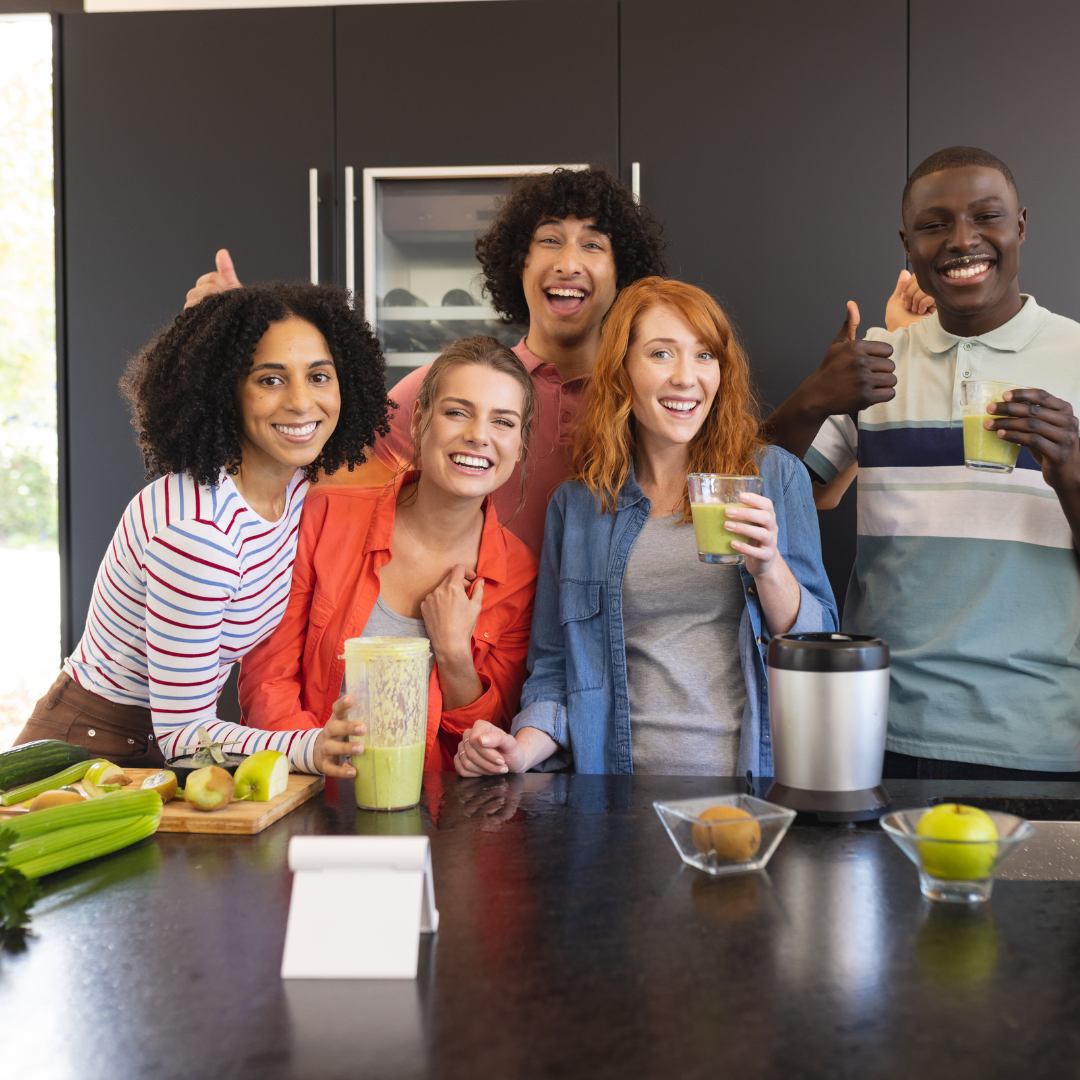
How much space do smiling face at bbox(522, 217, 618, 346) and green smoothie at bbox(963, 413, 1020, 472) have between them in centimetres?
94

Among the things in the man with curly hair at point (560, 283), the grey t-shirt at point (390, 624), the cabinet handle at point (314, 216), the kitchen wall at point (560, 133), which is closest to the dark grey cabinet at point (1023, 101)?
the kitchen wall at point (560, 133)

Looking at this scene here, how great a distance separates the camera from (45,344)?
3195mm

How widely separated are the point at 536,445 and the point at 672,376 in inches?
21.1

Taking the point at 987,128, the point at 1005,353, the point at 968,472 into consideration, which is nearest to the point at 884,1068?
the point at 968,472

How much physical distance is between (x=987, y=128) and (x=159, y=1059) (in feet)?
9.53

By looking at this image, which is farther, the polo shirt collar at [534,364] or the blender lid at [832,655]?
the polo shirt collar at [534,364]

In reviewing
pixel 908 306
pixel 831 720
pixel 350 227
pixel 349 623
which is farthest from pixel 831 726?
pixel 350 227

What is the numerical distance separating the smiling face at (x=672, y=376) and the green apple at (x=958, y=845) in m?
0.97

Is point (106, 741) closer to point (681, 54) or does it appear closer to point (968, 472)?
point (968, 472)

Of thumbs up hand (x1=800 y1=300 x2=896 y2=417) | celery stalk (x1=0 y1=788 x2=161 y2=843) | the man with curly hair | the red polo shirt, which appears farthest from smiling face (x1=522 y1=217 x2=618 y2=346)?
celery stalk (x1=0 y1=788 x2=161 y2=843)

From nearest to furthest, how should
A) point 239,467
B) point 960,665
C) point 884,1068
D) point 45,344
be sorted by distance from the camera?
point 884,1068
point 239,467
point 960,665
point 45,344

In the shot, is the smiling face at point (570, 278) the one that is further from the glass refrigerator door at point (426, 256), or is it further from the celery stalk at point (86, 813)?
the celery stalk at point (86, 813)

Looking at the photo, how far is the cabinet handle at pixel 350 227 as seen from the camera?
2.88m

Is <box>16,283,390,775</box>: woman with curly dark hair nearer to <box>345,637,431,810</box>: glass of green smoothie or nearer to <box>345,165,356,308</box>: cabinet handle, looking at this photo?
<box>345,637,431,810</box>: glass of green smoothie
